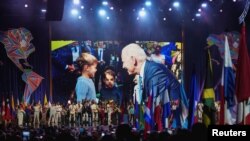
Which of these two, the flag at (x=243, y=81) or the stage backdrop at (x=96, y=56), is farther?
the stage backdrop at (x=96, y=56)

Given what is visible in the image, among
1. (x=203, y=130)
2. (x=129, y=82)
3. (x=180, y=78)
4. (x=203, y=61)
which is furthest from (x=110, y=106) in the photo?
(x=203, y=130)

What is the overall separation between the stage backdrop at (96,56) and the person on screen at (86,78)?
280mm

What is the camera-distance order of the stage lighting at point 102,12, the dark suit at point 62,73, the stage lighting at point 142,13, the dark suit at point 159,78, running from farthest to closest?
the dark suit at point 159,78 < the stage lighting at point 142,13 < the stage lighting at point 102,12 < the dark suit at point 62,73

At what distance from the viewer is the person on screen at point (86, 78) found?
28.7 metres

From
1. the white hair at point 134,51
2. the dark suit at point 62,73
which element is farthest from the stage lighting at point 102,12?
the dark suit at point 62,73

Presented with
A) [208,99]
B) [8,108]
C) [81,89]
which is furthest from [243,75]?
[81,89]

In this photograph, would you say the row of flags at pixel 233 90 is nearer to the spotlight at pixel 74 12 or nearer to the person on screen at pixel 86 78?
the person on screen at pixel 86 78

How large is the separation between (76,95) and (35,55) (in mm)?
3479

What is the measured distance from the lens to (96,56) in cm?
2916

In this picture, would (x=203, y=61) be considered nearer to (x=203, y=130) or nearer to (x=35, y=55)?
(x=35, y=55)

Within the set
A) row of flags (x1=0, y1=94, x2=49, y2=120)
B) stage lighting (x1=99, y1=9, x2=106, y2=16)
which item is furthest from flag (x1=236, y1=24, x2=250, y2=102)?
stage lighting (x1=99, y1=9, x2=106, y2=16)

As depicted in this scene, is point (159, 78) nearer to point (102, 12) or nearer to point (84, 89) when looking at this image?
point (84, 89)

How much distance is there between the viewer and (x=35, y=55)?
28.6 meters

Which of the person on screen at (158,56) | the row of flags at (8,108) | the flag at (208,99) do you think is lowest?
the row of flags at (8,108)
